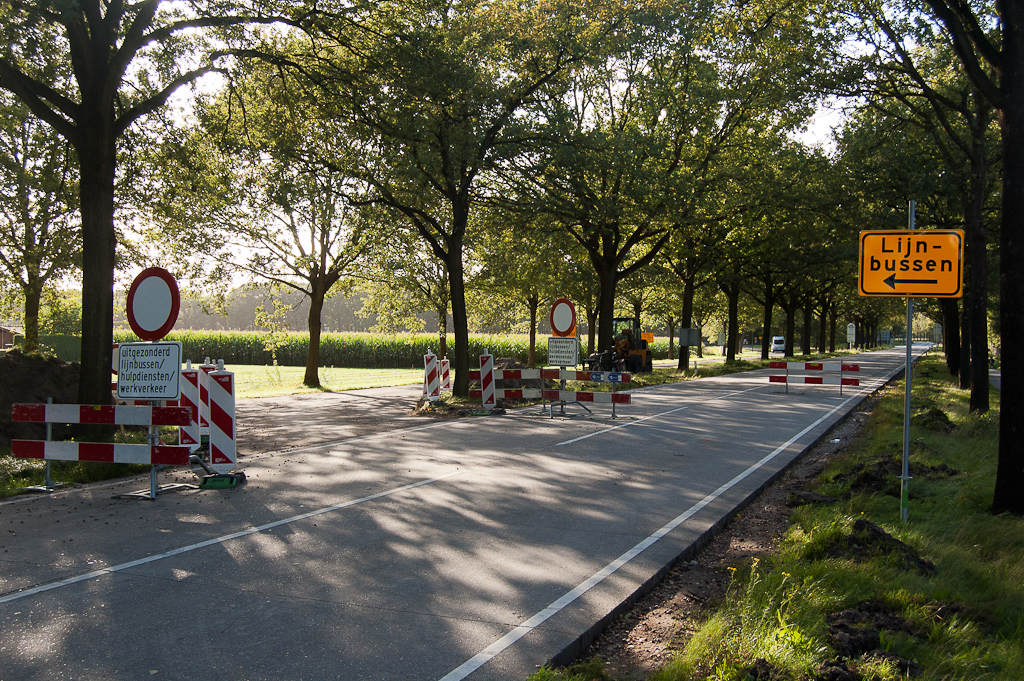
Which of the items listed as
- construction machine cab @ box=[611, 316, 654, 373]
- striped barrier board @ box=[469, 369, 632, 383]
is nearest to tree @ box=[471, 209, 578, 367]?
construction machine cab @ box=[611, 316, 654, 373]

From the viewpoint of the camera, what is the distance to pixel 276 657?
3752 millimetres

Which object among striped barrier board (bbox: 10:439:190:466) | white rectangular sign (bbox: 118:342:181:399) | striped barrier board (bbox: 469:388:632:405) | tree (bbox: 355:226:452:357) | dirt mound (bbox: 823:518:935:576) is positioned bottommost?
dirt mound (bbox: 823:518:935:576)

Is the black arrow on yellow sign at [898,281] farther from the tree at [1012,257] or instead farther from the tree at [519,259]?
the tree at [519,259]

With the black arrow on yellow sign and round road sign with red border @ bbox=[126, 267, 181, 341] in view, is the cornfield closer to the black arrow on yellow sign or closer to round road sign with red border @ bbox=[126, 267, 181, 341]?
round road sign with red border @ bbox=[126, 267, 181, 341]

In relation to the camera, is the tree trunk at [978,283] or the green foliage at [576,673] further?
the tree trunk at [978,283]

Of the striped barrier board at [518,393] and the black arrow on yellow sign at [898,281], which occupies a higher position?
the black arrow on yellow sign at [898,281]

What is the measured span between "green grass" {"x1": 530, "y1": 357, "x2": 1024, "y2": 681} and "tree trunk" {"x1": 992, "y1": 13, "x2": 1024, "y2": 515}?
1.66 ft

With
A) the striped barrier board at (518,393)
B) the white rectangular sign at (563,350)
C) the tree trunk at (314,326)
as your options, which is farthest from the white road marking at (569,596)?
the tree trunk at (314,326)

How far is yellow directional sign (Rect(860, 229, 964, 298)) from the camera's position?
638cm

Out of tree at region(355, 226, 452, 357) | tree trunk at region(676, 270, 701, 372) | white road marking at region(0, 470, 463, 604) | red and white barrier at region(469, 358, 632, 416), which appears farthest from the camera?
tree trunk at region(676, 270, 701, 372)

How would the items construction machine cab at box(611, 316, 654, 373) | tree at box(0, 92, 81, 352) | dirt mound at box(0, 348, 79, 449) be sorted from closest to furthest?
dirt mound at box(0, 348, 79, 449)
tree at box(0, 92, 81, 352)
construction machine cab at box(611, 316, 654, 373)

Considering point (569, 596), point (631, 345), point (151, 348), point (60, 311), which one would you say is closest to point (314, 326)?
point (60, 311)

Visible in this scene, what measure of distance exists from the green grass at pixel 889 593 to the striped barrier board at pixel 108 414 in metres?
5.69

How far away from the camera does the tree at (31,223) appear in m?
17.5
